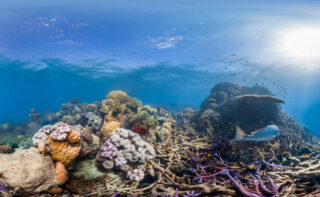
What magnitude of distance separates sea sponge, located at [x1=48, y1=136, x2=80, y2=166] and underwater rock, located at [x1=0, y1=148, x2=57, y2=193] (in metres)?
0.31

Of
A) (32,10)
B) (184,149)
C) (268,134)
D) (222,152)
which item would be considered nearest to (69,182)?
(184,149)

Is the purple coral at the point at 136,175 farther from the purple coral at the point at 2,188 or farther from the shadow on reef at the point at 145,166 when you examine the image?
the purple coral at the point at 2,188

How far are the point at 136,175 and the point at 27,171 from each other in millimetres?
2526

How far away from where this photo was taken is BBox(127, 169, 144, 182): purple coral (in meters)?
4.12

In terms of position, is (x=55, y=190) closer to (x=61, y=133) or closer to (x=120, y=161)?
(x=61, y=133)

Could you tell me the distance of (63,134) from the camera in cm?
395

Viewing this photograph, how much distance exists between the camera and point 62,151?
3971 millimetres

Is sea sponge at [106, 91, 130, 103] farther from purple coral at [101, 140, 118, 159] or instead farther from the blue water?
the blue water

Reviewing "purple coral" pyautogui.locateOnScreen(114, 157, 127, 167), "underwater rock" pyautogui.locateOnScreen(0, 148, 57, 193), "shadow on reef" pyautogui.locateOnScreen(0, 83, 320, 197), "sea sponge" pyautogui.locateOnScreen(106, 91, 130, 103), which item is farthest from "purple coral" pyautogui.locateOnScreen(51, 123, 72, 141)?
"sea sponge" pyautogui.locateOnScreen(106, 91, 130, 103)

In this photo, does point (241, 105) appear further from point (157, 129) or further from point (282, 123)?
point (157, 129)

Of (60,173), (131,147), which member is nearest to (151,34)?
(131,147)

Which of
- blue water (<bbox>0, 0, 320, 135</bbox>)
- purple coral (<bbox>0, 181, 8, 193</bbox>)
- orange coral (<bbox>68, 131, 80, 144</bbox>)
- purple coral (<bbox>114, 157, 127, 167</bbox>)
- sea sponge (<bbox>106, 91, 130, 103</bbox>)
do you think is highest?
blue water (<bbox>0, 0, 320, 135</bbox>)

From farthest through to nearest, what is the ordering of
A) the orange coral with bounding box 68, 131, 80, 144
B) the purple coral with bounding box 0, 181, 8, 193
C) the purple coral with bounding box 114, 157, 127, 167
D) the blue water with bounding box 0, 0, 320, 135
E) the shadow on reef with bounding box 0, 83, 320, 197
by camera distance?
the blue water with bounding box 0, 0, 320, 135
the purple coral with bounding box 114, 157, 127, 167
the orange coral with bounding box 68, 131, 80, 144
the shadow on reef with bounding box 0, 83, 320, 197
the purple coral with bounding box 0, 181, 8, 193

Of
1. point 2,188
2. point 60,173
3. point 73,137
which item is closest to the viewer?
point 2,188
